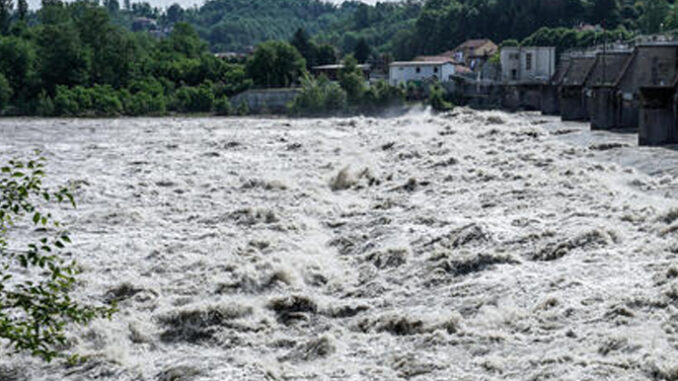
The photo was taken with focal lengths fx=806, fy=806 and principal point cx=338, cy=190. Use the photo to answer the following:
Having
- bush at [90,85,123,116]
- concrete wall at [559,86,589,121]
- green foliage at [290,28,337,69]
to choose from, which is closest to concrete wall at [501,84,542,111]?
concrete wall at [559,86,589,121]

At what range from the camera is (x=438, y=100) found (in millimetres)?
88375

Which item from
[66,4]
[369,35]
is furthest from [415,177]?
[369,35]

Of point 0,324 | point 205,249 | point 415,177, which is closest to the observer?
point 0,324

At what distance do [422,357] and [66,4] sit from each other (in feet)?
469

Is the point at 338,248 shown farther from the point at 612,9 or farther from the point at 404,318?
the point at 612,9

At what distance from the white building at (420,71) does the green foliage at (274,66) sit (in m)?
12.1

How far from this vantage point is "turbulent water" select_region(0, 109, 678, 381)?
12844mm

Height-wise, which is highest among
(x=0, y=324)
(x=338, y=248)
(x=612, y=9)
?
(x=612, y=9)

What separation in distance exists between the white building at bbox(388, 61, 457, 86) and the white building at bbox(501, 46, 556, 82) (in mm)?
12448

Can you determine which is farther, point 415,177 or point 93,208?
point 415,177

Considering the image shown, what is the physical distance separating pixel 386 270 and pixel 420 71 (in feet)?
284

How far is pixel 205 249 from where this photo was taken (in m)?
21.0

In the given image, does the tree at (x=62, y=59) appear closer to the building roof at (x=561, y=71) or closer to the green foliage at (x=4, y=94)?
the green foliage at (x=4, y=94)

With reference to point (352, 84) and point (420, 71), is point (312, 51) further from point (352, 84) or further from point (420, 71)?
point (352, 84)
